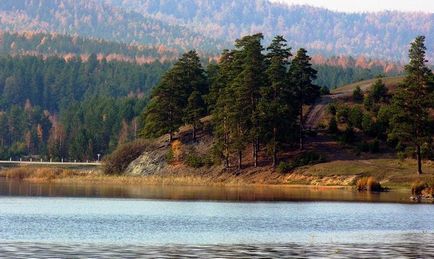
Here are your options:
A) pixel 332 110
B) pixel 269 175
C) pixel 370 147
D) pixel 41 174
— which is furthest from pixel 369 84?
pixel 41 174

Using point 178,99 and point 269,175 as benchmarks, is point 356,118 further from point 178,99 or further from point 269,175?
point 178,99

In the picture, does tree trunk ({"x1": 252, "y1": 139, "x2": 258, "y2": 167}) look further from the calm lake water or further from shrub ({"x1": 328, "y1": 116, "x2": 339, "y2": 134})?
the calm lake water

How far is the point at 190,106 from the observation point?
142875 mm

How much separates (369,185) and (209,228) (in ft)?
158

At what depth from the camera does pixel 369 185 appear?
355 feet

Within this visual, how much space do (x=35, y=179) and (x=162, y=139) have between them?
19.3m

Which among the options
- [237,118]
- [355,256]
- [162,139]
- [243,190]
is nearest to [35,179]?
[162,139]

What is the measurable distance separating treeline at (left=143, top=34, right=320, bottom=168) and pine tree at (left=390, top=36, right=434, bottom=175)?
15.5 metres

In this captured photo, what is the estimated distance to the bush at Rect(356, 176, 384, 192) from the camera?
107562 mm

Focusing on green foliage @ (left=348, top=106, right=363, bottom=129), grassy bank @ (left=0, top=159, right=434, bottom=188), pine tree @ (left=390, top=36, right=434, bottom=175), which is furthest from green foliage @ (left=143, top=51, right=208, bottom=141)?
pine tree @ (left=390, top=36, right=434, bottom=175)

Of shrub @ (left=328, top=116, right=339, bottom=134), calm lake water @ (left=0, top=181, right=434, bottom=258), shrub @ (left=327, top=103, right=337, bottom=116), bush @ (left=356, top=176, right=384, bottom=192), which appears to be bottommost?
calm lake water @ (left=0, top=181, right=434, bottom=258)

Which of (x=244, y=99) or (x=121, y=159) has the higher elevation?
(x=244, y=99)

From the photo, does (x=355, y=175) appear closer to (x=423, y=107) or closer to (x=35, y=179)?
(x=423, y=107)

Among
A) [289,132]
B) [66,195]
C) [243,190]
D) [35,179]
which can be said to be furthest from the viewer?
[35,179]
